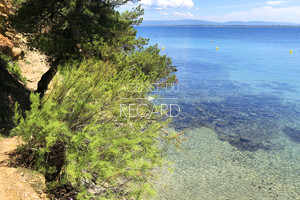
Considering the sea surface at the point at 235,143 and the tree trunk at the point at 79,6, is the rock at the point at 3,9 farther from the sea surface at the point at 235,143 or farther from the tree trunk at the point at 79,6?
the sea surface at the point at 235,143

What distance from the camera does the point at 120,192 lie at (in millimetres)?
6273

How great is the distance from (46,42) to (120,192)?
702 centimetres

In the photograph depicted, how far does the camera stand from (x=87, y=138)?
21.4 ft

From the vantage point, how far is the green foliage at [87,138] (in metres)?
5.41

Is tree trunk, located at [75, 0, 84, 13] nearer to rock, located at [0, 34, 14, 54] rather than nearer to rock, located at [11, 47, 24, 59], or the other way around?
rock, located at [0, 34, 14, 54]

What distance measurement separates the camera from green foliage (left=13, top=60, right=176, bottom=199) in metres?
5.41

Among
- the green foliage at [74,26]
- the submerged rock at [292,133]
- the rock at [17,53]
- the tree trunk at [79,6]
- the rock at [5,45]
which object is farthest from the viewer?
the rock at [17,53]

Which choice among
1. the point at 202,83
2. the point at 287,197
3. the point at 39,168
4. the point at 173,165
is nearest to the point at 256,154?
the point at 287,197

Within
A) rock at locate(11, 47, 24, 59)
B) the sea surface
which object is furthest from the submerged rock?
rock at locate(11, 47, 24, 59)

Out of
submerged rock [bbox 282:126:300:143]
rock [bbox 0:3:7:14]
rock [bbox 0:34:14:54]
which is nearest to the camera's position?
rock [bbox 0:34:14:54]

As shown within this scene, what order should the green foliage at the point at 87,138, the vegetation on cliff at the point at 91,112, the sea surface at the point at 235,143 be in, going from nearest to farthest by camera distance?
the green foliage at the point at 87,138 < the vegetation on cliff at the point at 91,112 < the sea surface at the point at 235,143

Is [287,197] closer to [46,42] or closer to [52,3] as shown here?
[46,42]

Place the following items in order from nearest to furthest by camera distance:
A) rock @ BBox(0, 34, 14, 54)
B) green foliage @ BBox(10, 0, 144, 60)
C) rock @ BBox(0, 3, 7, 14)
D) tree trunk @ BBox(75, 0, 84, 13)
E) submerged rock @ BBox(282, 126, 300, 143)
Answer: green foliage @ BBox(10, 0, 144, 60) < tree trunk @ BBox(75, 0, 84, 13) < rock @ BBox(0, 34, 14, 54) < rock @ BBox(0, 3, 7, 14) < submerged rock @ BBox(282, 126, 300, 143)

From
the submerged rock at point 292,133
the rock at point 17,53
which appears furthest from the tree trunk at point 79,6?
the submerged rock at point 292,133
